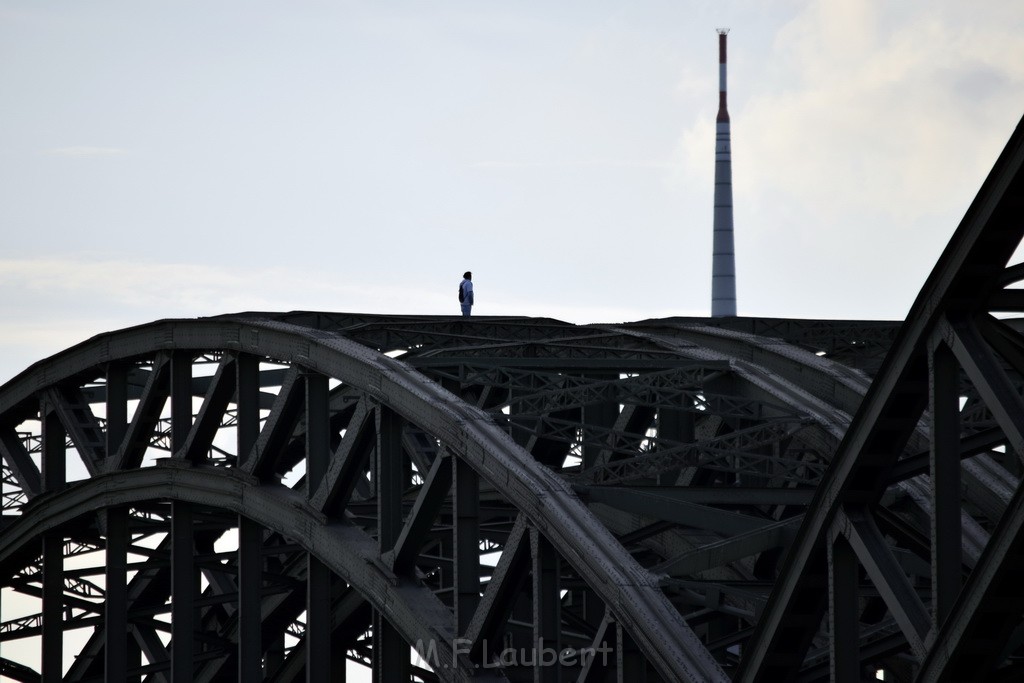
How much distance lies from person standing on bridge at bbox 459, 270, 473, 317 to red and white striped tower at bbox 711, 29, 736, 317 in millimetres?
58062

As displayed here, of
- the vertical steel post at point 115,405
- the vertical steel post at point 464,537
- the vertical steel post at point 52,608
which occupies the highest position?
the vertical steel post at point 115,405

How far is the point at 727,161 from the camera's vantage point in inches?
3654

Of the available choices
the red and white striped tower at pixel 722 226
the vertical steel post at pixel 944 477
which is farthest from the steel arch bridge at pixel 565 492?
the red and white striped tower at pixel 722 226

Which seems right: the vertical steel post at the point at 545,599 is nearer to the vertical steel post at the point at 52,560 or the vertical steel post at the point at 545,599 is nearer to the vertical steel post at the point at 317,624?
the vertical steel post at the point at 317,624

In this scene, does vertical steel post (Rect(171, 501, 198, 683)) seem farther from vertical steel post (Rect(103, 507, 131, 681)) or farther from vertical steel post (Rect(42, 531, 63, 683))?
vertical steel post (Rect(42, 531, 63, 683))

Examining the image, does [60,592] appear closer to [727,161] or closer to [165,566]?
[165,566]

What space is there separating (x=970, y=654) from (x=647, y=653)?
478 centimetres

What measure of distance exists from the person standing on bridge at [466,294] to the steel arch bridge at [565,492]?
1.64m

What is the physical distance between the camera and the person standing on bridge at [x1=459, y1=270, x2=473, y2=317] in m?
34.9

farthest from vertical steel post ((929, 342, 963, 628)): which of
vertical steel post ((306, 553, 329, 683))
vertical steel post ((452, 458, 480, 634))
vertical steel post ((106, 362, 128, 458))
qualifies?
vertical steel post ((106, 362, 128, 458))

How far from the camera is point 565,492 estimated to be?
65.7ft

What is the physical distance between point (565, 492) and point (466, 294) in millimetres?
15283

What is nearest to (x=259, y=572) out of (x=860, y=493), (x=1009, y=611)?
(x=860, y=493)

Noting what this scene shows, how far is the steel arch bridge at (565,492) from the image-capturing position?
14.2 m
